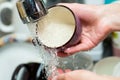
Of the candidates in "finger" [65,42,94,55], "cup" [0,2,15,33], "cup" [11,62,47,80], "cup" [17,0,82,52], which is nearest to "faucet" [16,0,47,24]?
"cup" [17,0,82,52]

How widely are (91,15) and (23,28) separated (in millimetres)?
349

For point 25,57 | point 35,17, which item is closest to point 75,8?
point 35,17

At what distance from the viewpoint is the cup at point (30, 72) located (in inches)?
29.6

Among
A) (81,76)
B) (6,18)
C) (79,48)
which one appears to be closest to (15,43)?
(6,18)

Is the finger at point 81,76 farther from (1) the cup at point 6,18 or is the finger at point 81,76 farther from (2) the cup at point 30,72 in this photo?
(1) the cup at point 6,18

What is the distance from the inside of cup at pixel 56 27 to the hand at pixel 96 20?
0.18 ft

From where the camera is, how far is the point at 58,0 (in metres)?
0.88

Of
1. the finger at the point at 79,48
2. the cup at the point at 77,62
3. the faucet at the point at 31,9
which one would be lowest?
the cup at the point at 77,62

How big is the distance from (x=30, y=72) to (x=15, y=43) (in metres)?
0.18

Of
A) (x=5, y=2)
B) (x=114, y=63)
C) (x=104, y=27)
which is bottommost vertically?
(x=114, y=63)

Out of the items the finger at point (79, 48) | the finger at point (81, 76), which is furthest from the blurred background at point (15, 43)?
the finger at point (81, 76)

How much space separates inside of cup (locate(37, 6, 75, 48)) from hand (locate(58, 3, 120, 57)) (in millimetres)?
55

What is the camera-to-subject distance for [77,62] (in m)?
0.88

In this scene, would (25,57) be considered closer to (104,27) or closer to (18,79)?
(18,79)
